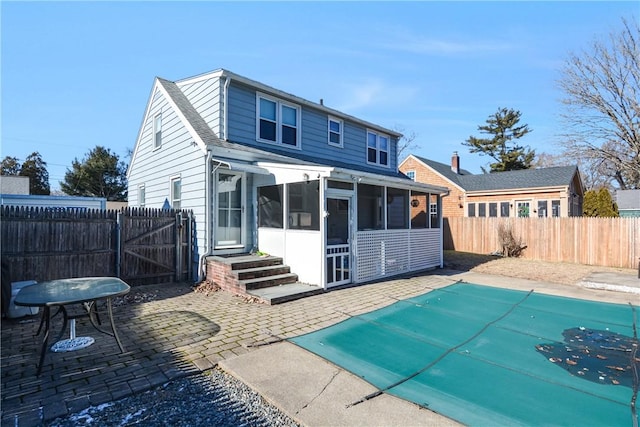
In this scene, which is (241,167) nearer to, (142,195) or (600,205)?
(142,195)

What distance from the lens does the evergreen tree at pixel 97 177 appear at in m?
28.5

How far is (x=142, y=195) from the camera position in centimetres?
1256

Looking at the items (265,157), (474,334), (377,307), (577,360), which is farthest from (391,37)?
(577,360)

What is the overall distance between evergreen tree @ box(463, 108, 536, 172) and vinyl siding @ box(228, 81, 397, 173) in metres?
25.5

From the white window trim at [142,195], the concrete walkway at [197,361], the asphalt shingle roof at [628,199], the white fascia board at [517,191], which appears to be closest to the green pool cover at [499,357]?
the concrete walkway at [197,361]

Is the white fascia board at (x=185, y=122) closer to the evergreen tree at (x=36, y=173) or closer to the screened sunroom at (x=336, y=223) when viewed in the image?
the screened sunroom at (x=336, y=223)

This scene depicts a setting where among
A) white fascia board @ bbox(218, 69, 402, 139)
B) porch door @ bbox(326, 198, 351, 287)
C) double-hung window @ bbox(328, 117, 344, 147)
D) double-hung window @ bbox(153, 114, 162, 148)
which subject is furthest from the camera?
double-hung window @ bbox(328, 117, 344, 147)

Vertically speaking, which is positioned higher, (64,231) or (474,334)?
(64,231)

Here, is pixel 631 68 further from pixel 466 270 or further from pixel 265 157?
pixel 265 157

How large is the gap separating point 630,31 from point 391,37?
49.4 ft

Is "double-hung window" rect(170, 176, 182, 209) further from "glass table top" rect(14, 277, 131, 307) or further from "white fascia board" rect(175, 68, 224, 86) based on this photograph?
"glass table top" rect(14, 277, 131, 307)

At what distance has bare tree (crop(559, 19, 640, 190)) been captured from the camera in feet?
50.5

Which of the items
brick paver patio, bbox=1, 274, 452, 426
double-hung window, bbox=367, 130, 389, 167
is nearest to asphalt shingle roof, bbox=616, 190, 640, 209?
double-hung window, bbox=367, 130, 389, 167

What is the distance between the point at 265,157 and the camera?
9188 millimetres
